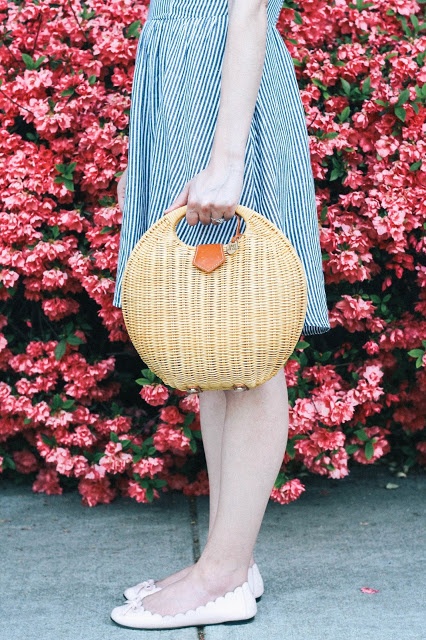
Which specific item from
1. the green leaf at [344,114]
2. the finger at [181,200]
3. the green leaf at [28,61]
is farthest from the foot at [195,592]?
the green leaf at [28,61]

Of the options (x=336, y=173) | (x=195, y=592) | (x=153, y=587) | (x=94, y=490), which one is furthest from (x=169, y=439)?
(x=336, y=173)

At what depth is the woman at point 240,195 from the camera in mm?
2082

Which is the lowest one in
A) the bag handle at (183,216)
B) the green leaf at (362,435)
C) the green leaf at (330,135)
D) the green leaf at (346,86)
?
the green leaf at (362,435)

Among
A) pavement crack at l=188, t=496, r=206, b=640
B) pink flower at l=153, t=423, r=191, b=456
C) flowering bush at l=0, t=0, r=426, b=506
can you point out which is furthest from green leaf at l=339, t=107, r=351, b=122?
pavement crack at l=188, t=496, r=206, b=640

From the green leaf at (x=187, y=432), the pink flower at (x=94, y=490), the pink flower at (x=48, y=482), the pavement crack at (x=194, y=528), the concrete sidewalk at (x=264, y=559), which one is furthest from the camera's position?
the pink flower at (x=48, y=482)

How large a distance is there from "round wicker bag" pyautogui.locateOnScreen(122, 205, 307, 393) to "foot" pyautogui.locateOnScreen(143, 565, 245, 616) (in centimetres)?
50

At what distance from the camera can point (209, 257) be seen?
6.24 feet

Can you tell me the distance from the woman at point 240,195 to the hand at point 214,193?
0.03 metres

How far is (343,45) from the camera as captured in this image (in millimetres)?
2967

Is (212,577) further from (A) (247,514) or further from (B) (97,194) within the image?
(B) (97,194)

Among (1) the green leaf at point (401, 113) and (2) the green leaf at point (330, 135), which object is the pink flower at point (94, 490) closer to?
(2) the green leaf at point (330, 135)

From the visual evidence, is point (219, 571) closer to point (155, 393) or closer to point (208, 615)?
point (208, 615)

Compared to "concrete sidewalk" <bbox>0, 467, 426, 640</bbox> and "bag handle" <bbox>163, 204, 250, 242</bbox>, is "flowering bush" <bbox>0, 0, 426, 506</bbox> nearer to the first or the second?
"concrete sidewalk" <bbox>0, 467, 426, 640</bbox>

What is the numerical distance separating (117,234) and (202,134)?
0.85m
